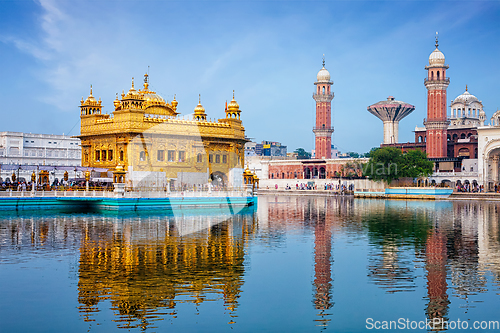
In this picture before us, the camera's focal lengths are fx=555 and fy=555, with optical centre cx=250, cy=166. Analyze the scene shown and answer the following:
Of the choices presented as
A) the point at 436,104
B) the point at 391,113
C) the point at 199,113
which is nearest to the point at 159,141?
the point at 199,113

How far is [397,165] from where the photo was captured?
232 feet

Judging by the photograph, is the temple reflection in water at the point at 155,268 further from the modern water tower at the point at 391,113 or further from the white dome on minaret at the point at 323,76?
the modern water tower at the point at 391,113

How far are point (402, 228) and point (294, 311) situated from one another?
699 inches

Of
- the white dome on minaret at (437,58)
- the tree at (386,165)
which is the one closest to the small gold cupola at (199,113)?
the tree at (386,165)

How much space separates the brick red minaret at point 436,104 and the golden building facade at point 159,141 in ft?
127

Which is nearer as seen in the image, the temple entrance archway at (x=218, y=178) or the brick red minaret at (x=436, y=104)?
the temple entrance archway at (x=218, y=178)

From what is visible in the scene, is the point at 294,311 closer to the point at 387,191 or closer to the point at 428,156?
the point at 387,191

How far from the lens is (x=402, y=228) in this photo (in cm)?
2897

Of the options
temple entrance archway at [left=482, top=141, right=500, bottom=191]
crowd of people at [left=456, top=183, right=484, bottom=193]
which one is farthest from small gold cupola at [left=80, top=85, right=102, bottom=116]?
temple entrance archway at [left=482, top=141, right=500, bottom=191]

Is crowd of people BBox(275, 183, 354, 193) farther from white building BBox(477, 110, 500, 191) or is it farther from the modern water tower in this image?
the modern water tower

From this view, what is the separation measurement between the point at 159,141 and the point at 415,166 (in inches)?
1530

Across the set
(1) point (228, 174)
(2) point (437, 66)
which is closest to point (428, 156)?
(2) point (437, 66)

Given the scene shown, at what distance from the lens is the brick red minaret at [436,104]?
78000mm

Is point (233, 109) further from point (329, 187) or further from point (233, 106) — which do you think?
point (329, 187)
